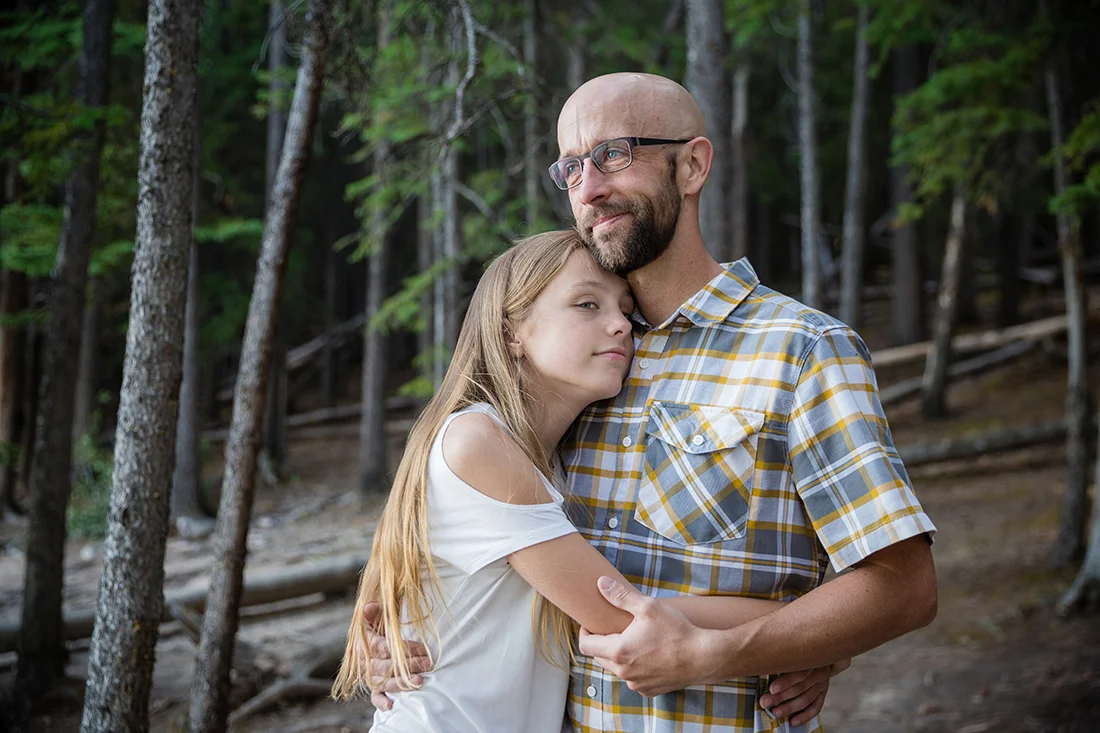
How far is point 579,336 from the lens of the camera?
7.85 ft

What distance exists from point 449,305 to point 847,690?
5972 millimetres

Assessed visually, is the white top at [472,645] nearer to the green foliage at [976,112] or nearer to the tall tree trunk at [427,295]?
the green foliage at [976,112]

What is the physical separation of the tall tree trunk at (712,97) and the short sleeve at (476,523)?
12.4 feet

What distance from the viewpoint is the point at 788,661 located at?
2.01 meters

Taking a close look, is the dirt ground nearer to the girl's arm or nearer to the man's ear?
the girl's arm

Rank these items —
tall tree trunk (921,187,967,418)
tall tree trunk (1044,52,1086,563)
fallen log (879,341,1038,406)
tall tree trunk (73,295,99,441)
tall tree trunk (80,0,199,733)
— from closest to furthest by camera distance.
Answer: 1. tall tree trunk (80,0,199,733)
2. tall tree trunk (1044,52,1086,563)
3. tall tree trunk (921,187,967,418)
4. tall tree trunk (73,295,99,441)
5. fallen log (879,341,1038,406)

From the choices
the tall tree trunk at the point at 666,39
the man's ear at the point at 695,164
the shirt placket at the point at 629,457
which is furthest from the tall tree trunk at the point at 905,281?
the shirt placket at the point at 629,457

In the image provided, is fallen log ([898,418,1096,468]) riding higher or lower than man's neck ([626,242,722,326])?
lower

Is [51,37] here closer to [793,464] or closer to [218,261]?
[793,464]

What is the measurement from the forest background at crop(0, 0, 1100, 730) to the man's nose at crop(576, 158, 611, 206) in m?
0.43

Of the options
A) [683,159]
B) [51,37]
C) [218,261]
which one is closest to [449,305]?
[51,37]

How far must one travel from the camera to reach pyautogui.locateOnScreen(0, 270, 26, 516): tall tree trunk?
1151 cm

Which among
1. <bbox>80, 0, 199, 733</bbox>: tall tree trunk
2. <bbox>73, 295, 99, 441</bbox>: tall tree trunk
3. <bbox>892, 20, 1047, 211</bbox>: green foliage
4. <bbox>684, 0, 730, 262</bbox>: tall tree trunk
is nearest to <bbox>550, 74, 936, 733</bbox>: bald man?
<bbox>80, 0, 199, 733</bbox>: tall tree trunk

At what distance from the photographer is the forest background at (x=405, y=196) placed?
17.3 feet
